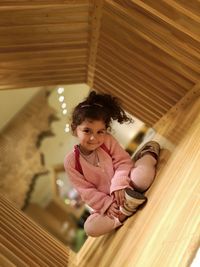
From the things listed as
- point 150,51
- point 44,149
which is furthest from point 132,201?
point 44,149

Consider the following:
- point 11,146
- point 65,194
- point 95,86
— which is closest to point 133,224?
point 95,86

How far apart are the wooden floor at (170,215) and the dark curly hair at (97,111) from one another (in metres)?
0.27

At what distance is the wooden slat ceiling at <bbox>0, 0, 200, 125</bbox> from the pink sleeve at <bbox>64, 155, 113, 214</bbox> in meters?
0.55

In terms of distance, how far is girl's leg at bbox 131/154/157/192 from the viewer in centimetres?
170

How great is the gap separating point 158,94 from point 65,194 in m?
4.19

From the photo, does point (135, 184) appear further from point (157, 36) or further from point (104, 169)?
point (157, 36)

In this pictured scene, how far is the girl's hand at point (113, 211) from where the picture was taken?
5.78 ft

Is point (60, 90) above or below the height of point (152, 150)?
above

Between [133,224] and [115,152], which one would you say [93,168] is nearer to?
[115,152]

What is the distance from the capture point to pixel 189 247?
0.87 m

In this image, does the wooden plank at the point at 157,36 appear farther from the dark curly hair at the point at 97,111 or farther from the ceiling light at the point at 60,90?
the ceiling light at the point at 60,90

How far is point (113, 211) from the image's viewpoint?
5.81ft

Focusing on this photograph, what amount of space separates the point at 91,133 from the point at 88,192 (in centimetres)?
26

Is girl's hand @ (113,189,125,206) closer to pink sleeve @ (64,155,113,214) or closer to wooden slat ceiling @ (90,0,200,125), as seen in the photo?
pink sleeve @ (64,155,113,214)
